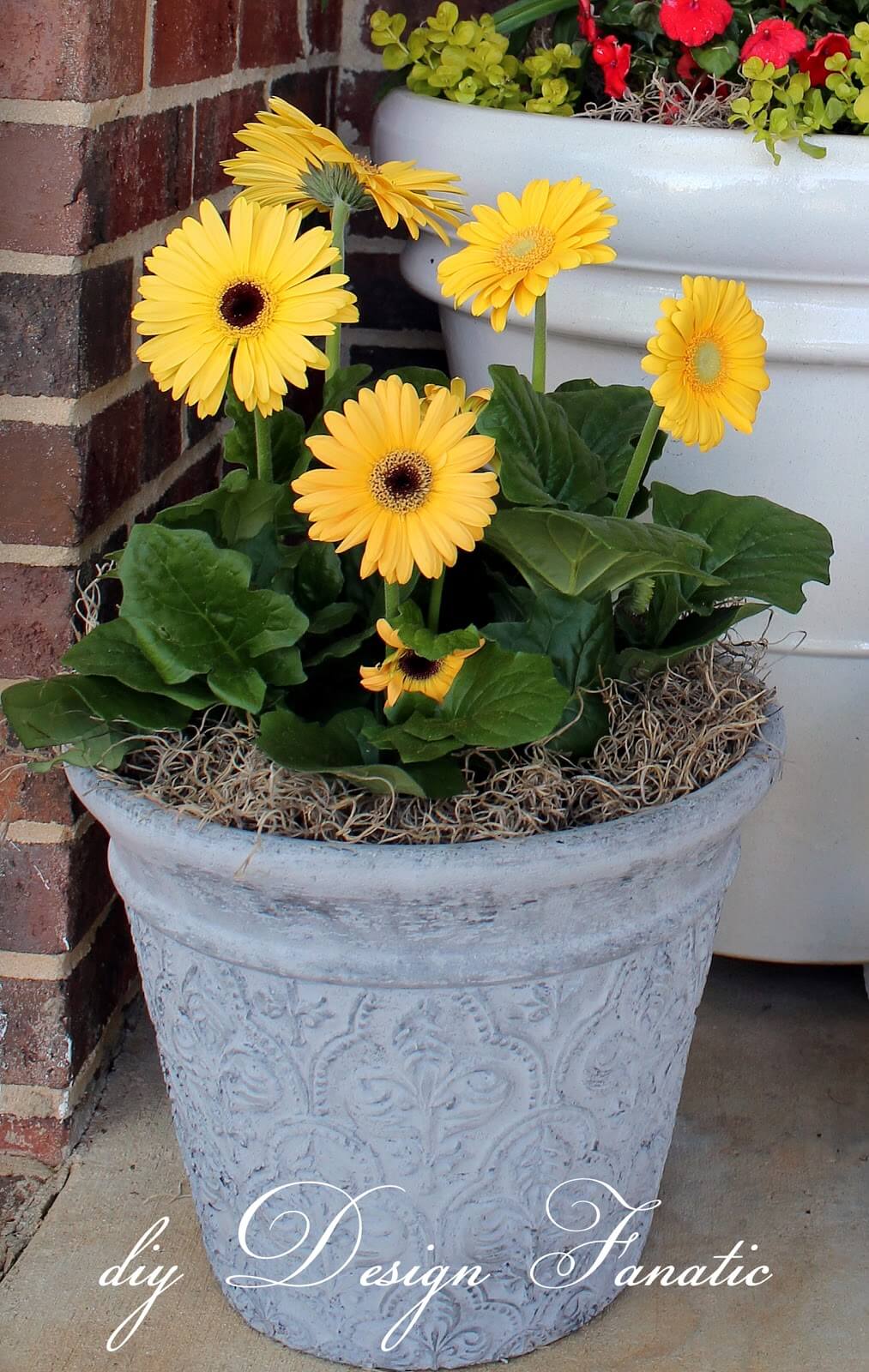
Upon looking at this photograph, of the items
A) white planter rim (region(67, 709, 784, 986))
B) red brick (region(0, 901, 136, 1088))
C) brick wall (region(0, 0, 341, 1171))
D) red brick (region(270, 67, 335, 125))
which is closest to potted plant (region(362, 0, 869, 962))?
red brick (region(270, 67, 335, 125))

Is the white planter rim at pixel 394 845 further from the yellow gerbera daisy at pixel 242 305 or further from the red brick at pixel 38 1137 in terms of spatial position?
the red brick at pixel 38 1137

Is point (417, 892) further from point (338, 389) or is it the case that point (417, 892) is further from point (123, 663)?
point (338, 389)

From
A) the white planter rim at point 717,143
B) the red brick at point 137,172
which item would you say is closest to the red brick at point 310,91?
the red brick at point 137,172

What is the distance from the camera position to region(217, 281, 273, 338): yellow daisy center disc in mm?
719

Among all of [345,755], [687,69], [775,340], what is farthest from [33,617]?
[687,69]

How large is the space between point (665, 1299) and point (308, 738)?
0.49 meters

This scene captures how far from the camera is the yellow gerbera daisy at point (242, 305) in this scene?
712mm

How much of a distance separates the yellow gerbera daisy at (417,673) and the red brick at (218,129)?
0.50 meters

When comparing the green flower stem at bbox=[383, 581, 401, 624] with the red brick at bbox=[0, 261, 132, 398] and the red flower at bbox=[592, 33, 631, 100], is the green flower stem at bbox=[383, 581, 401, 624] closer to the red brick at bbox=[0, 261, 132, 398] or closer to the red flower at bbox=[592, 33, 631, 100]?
the red brick at bbox=[0, 261, 132, 398]

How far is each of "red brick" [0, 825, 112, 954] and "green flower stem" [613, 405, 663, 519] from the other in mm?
474

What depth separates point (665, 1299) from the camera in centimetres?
94

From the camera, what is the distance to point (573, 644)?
0.81 m

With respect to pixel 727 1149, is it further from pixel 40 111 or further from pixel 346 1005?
pixel 40 111

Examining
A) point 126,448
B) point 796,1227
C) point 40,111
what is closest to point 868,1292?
point 796,1227
